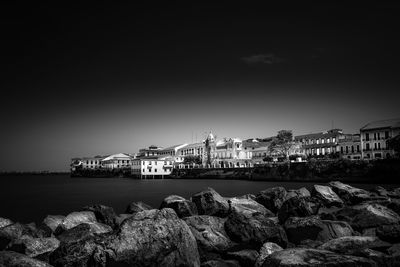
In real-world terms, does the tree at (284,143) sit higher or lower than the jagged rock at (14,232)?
higher

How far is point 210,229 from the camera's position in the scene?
53.5ft

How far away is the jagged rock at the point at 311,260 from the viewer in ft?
29.8

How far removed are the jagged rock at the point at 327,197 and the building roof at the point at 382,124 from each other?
3072 inches

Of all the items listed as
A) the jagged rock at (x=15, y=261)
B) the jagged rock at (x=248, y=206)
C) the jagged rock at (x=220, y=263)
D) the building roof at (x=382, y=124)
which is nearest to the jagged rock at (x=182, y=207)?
the jagged rock at (x=248, y=206)

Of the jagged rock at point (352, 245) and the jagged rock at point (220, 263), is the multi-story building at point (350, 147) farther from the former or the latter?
the jagged rock at point (220, 263)

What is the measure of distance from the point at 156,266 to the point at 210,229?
5.03 meters

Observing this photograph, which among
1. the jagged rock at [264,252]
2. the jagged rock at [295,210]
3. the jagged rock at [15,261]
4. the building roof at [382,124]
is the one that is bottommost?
the jagged rock at [264,252]

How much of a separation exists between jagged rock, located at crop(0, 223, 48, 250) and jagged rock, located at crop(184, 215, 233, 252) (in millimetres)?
8134

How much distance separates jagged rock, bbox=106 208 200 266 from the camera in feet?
37.7

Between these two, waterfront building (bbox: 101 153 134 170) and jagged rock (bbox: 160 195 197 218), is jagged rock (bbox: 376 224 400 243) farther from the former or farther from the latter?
waterfront building (bbox: 101 153 134 170)

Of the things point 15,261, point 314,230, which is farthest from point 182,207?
point 15,261

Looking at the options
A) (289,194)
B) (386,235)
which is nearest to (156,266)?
(386,235)

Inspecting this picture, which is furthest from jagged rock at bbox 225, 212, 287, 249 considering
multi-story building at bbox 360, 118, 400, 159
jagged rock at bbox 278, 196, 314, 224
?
multi-story building at bbox 360, 118, 400, 159

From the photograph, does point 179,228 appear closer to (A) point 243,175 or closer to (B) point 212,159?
(A) point 243,175
